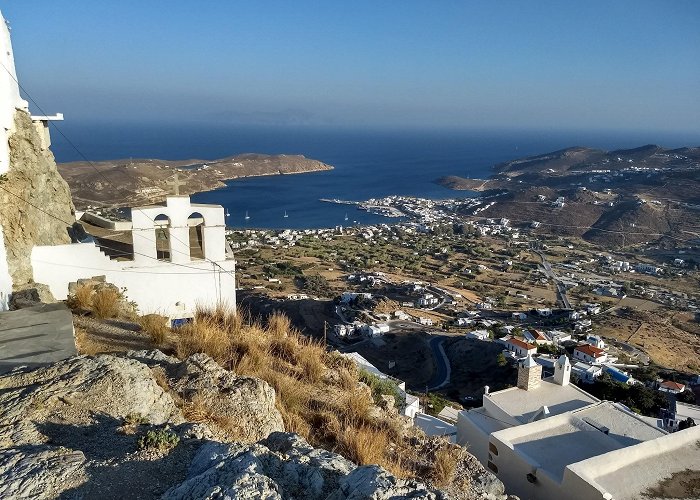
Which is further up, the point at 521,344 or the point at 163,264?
the point at 163,264

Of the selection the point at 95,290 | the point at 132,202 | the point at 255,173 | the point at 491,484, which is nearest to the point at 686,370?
the point at 491,484

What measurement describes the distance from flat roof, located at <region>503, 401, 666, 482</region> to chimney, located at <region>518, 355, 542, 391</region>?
1.52 metres

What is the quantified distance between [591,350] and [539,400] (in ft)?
52.4

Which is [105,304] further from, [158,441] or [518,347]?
[518,347]

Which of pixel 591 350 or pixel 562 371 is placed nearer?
pixel 562 371

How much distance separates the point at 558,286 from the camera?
1684 inches

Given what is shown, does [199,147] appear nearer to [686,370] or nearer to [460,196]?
[460,196]

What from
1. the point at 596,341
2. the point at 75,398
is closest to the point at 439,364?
the point at 596,341

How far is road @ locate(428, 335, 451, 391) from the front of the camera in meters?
21.6

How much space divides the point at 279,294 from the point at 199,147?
144032 mm

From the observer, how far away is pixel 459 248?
186 feet

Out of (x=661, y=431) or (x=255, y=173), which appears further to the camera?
(x=255, y=173)

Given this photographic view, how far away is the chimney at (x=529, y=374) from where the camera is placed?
34.4ft

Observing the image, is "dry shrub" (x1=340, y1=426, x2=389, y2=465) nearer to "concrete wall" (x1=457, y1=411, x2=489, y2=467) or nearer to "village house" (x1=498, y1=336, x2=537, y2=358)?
"concrete wall" (x1=457, y1=411, x2=489, y2=467)
